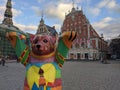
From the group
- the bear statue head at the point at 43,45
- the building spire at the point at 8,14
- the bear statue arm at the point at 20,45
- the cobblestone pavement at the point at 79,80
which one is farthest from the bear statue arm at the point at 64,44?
the building spire at the point at 8,14

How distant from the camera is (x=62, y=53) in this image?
3.20 m

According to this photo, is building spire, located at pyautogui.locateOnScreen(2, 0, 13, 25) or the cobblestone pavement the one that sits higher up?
building spire, located at pyautogui.locateOnScreen(2, 0, 13, 25)

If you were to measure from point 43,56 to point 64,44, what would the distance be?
44 cm

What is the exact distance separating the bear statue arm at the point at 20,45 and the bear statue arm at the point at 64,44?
61cm

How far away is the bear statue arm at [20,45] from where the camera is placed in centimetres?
325

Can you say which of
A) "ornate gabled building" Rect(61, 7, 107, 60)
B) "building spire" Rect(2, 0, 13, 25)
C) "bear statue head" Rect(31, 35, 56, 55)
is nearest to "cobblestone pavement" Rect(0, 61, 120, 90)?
"bear statue head" Rect(31, 35, 56, 55)

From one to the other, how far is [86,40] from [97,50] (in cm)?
402

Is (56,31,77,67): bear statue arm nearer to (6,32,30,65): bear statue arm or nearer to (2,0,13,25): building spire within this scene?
(6,32,30,65): bear statue arm

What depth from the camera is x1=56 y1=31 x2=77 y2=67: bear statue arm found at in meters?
2.98

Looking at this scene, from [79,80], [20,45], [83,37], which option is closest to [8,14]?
[83,37]

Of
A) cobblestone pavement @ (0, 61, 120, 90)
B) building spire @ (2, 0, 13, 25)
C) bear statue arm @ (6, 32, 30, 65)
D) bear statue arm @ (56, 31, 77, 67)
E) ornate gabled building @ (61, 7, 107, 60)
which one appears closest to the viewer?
bear statue arm @ (56, 31, 77, 67)

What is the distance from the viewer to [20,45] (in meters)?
3.27

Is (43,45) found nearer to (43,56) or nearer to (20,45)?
(43,56)

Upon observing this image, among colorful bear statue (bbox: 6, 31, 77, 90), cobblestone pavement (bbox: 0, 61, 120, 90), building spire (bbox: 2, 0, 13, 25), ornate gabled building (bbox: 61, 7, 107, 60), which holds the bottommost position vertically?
cobblestone pavement (bbox: 0, 61, 120, 90)
